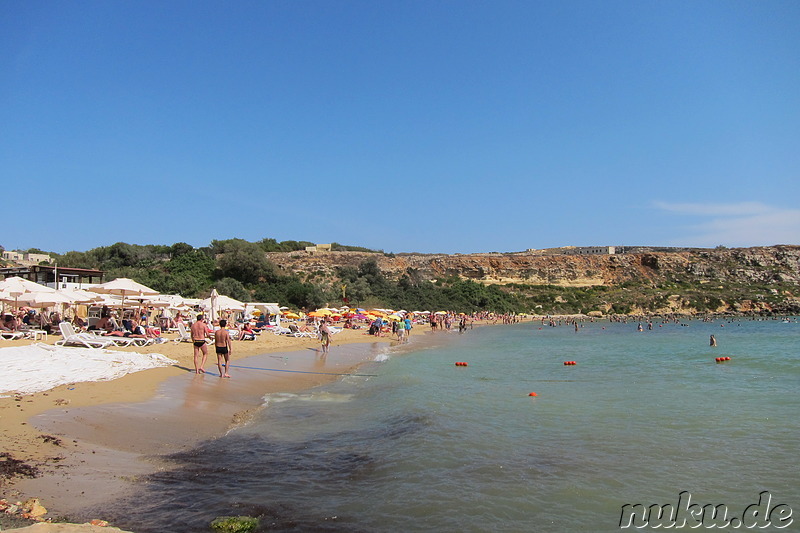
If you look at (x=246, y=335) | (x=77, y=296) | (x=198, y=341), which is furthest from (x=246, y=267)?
(x=198, y=341)

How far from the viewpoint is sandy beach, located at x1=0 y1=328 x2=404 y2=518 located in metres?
4.84

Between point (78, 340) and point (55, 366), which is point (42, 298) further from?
point (55, 366)

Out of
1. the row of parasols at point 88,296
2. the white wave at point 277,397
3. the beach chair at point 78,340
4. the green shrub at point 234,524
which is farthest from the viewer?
the row of parasols at point 88,296

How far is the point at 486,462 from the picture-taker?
6.64 m

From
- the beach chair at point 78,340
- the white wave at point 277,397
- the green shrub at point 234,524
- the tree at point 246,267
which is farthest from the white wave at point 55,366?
the tree at point 246,267

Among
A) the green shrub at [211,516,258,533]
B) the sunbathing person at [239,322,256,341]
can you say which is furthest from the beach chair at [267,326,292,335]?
the green shrub at [211,516,258,533]

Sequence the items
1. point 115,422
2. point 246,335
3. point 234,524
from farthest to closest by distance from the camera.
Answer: point 246,335
point 115,422
point 234,524

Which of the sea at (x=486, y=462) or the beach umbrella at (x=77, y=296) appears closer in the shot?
the sea at (x=486, y=462)

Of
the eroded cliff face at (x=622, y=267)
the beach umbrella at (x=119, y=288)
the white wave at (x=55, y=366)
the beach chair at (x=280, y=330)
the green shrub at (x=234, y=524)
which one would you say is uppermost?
the eroded cliff face at (x=622, y=267)

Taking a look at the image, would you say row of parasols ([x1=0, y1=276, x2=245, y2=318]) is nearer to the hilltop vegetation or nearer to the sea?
the sea

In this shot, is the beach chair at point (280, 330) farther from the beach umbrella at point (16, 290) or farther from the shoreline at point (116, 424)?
the shoreline at point (116, 424)

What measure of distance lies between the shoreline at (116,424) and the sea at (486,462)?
0.36 meters

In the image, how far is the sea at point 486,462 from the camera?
4.87 meters

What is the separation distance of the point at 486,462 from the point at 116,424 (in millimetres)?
4849
